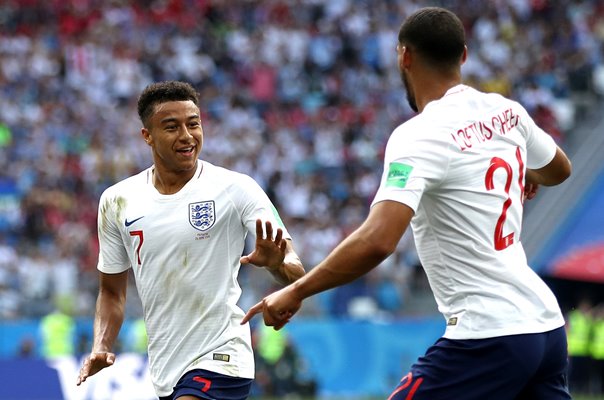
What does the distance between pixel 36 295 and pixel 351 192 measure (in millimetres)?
6071

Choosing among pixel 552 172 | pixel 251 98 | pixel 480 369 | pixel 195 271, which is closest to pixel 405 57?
pixel 552 172

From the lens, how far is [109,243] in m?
7.05

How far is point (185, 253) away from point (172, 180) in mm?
499

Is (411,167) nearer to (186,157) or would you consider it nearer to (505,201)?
(505,201)

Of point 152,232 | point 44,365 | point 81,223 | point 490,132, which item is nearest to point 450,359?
point 490,132

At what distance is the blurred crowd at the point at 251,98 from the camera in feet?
69.6

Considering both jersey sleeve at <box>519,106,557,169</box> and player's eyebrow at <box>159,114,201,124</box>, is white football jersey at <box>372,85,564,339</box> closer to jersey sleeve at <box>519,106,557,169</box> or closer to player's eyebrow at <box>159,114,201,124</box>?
jersey sleeve at <box>519,106,557,169</box>

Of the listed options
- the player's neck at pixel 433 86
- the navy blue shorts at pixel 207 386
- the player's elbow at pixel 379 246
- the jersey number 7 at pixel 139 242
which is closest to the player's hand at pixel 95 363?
the navy blue shorts at pixel 207 386

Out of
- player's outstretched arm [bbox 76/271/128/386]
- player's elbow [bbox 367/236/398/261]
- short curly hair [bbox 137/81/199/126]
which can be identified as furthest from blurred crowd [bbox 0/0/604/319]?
player's elbow [bbox 367/236/398/261]

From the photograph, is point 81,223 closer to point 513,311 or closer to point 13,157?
point 13,157

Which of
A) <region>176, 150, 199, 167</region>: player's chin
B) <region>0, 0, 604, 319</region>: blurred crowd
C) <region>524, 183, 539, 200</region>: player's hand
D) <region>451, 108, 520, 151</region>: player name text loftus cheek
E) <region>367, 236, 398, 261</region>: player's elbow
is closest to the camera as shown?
<region>367, 236, 398, 261</region>: player's elbow

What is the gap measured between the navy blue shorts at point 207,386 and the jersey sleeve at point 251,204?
2.58 ft

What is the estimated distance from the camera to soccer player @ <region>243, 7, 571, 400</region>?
5027mm

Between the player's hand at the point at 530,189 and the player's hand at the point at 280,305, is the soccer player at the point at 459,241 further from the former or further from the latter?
the player's hand at the point at 530,189
